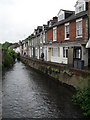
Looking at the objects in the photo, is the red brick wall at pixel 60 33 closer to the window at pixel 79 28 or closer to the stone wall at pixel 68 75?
the window at pixel 79 28

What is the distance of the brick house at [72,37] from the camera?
20.1 metres

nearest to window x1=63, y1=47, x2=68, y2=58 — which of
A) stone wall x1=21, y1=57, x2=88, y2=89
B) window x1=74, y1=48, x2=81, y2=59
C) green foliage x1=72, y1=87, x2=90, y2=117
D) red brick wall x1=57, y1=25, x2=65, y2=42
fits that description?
red brick wall x1=57, y1=25, x2=65, y2=42

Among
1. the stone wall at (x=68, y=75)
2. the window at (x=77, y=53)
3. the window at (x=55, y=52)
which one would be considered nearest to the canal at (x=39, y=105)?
the stone wall at (x=68, y=75)

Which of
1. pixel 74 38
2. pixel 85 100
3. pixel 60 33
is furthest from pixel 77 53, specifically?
pixel 85 100

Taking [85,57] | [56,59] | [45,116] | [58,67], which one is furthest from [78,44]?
[45,116]

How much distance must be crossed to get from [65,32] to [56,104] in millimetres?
14009

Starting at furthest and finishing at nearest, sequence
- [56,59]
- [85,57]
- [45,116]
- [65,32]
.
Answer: [56,59]
[65,32]
[85,57]
[45,116]

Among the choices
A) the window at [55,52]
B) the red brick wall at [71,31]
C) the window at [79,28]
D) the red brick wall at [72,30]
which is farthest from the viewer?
the window at [55,52]

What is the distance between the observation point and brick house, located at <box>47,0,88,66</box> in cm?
2014

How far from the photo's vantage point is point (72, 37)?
A: 883 inches

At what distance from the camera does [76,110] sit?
1148cm

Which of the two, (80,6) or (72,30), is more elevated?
(80,6)

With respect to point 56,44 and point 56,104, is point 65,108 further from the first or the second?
point 56,44

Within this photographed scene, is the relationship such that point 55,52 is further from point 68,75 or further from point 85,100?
point 85,100
